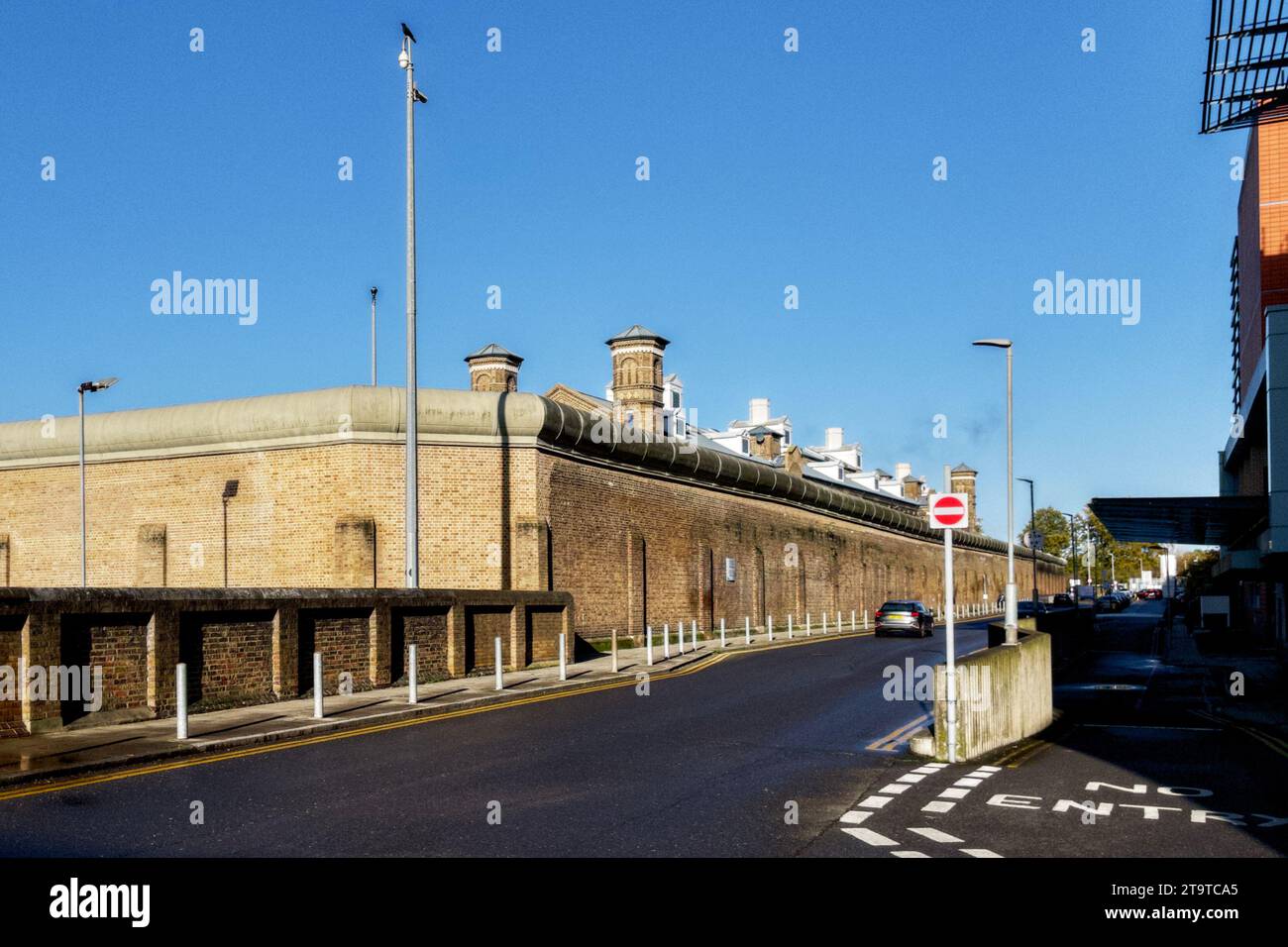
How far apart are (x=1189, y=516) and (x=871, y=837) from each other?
105 feet

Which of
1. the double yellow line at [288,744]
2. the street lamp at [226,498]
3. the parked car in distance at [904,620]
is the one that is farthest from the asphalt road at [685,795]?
the parked car in distance at [904,620]

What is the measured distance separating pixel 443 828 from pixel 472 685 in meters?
13.2

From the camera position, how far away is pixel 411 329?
23.8 metres

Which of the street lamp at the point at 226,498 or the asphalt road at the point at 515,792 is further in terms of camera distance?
the street lamp at the point at 226,498

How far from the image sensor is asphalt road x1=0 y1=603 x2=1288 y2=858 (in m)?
8.66

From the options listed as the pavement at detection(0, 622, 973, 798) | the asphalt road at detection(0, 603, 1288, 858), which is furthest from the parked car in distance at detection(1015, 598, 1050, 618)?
the pavement at detection(0, 622, 973, 798)

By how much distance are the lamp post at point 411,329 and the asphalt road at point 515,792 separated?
5846mm

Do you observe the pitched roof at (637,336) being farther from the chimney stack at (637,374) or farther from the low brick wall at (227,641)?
the low brick wall at (227,641)

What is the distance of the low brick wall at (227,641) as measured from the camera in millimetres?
14562

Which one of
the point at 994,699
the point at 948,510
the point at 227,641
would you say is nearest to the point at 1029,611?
the point at 994,699

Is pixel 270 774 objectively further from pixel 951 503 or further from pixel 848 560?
pixel 848 560

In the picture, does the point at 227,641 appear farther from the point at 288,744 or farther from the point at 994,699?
the point at 994,699

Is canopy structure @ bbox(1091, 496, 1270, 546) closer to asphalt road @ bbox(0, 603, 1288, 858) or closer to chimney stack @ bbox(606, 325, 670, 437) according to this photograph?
asphalt road @ bbox(0, 603, 1288, 858)
